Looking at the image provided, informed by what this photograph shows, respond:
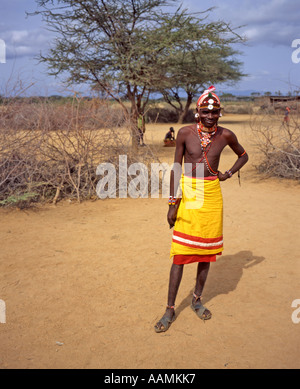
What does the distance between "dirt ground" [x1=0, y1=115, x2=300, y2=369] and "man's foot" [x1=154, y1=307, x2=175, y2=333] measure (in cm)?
5

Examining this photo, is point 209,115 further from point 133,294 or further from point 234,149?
point 133,294

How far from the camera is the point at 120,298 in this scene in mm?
3336

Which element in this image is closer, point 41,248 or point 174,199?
point 174,199

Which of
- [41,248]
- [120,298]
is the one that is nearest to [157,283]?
[120,298]

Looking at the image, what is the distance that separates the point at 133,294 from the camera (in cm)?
342

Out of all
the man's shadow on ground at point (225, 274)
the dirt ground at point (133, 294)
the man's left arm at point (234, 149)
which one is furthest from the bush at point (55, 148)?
the man's left arm at point (234, 149)

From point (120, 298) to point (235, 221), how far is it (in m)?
2.83

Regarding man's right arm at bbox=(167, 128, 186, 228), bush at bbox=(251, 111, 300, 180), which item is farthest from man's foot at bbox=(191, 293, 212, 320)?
bush at bbox=(251, 111, 300, 180)

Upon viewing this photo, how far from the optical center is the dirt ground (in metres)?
2.54

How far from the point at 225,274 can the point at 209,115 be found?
1935 millimetres

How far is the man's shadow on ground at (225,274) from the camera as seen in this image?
3.39m

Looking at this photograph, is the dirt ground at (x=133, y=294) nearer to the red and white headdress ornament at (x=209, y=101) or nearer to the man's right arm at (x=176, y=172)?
the man's right arm at (x=176, y=172)

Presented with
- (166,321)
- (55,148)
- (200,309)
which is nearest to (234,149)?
(200,309)

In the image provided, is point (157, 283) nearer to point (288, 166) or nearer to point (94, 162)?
point (94, 162)
